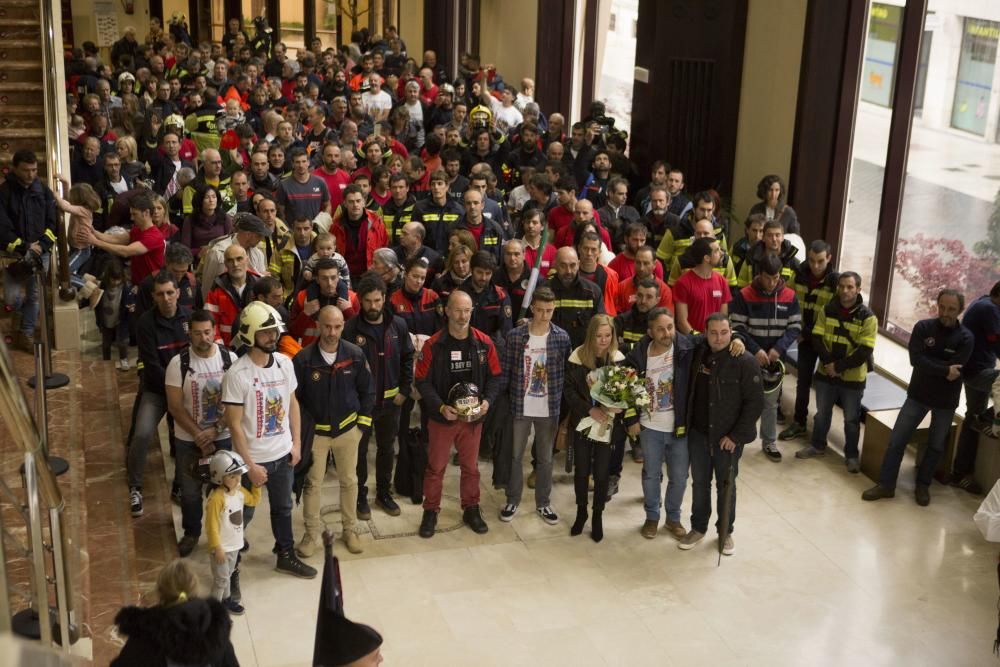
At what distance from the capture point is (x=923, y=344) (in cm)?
897

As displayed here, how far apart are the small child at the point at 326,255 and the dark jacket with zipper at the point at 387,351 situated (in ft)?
2.05

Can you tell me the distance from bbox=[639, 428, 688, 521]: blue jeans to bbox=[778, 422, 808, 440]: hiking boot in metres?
2.11

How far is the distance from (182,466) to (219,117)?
8.61 meters

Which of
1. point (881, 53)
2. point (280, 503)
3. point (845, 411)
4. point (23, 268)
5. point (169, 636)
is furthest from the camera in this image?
point (881, 53)

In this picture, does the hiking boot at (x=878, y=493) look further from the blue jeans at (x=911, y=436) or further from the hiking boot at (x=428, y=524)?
the hiking boot at (x=428, y=524)

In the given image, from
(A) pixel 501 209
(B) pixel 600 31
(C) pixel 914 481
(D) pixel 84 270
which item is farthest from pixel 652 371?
(B) pixel 600 31

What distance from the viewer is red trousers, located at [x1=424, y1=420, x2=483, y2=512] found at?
27.3ft

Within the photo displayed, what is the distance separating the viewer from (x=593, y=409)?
323 inches

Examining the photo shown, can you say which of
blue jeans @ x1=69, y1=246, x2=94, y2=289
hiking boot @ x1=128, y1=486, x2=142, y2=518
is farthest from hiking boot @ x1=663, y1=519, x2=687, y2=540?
blue jeans @ x1=69, y1=246, x2=94, y2=289

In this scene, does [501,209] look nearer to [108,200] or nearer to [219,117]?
[108,200]

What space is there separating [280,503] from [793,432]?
4.98 metres

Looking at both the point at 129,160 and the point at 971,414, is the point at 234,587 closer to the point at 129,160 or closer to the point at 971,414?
the point at 971,414

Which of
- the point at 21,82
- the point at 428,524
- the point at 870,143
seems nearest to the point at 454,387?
the point at 428,524

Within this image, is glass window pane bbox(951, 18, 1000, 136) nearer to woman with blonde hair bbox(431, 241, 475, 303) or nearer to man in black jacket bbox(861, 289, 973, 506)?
man in black jacket bbox(861, 289, 973, 506)
